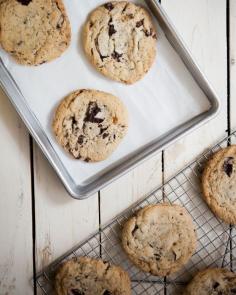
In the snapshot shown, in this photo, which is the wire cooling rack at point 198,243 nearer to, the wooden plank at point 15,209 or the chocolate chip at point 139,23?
the wooden plank at point 15,209

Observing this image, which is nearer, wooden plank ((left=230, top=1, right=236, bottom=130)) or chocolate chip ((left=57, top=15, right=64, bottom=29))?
chocolate chip ((left=57, top=15, right=64, bottom=29))

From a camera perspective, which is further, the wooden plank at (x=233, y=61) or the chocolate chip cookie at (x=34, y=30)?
the wooden plank at (x=233, y=61)

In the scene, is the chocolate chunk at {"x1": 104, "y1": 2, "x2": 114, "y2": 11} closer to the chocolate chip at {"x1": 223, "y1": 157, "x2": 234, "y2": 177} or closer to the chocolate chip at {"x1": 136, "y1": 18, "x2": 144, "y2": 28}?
the chocolate chip at {"x1": 136, "y1": 18, "x2": 144, "y2": 28}

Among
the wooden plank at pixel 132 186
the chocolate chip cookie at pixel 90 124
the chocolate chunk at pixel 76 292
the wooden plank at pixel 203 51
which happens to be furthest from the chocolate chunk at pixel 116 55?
the chocolate chunk at pixel 76 292

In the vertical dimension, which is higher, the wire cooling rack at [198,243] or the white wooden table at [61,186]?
the white wooden table at [61,186]

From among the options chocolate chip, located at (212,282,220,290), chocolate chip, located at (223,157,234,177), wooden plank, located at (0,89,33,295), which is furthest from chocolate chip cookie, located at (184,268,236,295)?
wooden plank, located at (0,89,33,295)

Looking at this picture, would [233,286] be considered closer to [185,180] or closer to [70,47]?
[185,180]
